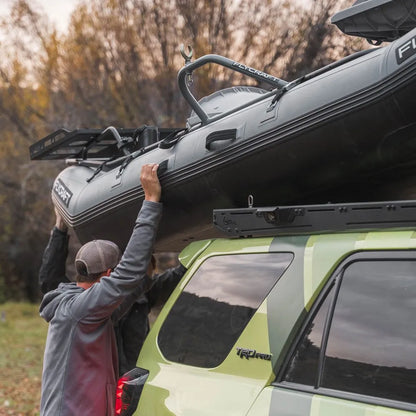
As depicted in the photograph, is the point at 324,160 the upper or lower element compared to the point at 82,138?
lower

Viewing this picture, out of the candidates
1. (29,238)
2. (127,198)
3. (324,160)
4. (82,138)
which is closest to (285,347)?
(324,160)

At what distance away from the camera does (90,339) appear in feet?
11.0

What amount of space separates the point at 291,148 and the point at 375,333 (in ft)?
3.77

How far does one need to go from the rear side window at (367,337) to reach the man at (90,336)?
1132 mm

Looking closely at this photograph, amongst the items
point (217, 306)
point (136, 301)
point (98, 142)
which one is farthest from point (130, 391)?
point (98, 142)

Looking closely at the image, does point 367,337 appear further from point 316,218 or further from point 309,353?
point 316,218

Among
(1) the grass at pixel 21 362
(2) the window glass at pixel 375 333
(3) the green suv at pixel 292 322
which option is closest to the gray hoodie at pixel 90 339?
(3) the green suv at pixel 292 322

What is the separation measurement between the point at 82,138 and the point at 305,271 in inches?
105

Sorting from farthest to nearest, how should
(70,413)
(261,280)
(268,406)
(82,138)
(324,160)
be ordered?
(82,138) < (70,413) < (324,160) < (261,280) < (268,406)

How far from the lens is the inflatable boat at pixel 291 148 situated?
2910 mm

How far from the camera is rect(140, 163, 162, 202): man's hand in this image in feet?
11.6

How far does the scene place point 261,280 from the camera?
2.60m

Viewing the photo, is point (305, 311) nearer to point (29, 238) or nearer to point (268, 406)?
point (268, 406)

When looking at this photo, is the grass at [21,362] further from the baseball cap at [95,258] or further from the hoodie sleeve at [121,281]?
the hoodie sleeve at [121,281]
